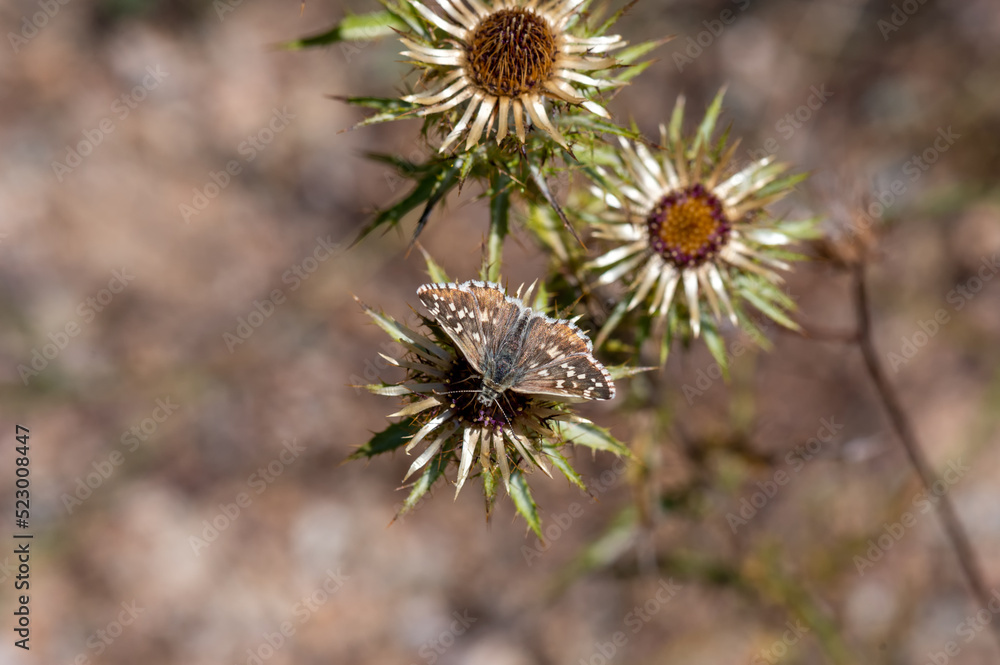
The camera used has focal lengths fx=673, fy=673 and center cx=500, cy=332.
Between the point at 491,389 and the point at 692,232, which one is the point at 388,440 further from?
the point at 692,232

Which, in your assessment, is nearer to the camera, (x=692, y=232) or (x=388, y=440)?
(x=388, y=440)

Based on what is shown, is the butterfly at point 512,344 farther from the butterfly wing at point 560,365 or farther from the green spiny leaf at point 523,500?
the green spiny leaf at point 523,500

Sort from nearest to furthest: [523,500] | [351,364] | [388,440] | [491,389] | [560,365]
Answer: [560,365] < [491,389] < [523,500] < [388,440] < [351,364]

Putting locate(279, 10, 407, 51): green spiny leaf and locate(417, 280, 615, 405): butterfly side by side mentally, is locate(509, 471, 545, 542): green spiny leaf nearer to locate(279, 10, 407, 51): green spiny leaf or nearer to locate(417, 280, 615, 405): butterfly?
locate(417, 280, 615, 405): butterfly

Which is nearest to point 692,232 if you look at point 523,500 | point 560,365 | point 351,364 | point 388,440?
point 560,365

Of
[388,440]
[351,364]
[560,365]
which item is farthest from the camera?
[351,364]

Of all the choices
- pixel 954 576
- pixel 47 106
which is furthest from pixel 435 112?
pixel 954 576
